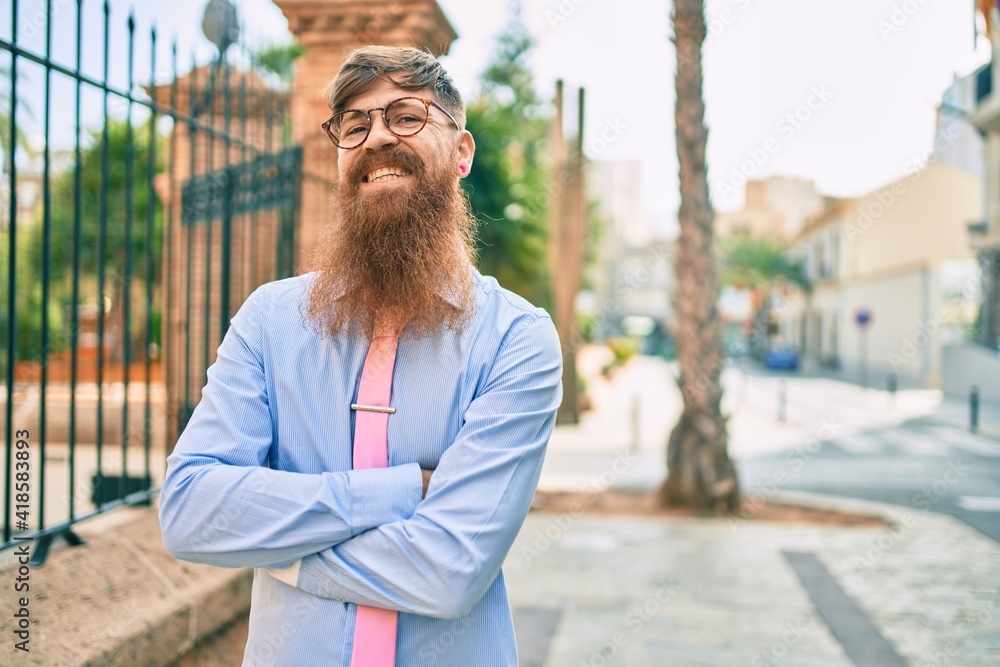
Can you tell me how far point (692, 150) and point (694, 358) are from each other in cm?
197

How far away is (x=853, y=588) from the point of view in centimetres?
543

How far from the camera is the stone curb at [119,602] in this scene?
2.14 metres

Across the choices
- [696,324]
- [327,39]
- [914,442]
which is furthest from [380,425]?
[914,442]

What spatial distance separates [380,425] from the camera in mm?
1589

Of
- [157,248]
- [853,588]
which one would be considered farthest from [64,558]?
[157,248]

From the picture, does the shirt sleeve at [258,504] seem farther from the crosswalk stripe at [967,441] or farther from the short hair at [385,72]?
the crosswalk stripe at [967,441]

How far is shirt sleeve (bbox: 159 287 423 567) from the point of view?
58.2 inches

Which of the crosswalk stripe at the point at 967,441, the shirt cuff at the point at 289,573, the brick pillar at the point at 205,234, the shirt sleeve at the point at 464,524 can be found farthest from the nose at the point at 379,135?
the crosswalk stripe at the point at 967,441

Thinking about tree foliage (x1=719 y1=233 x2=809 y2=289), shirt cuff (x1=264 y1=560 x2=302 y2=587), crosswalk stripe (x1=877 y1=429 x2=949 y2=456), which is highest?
tree foliage (x1=719 y1=233 x2=809 y2=289)

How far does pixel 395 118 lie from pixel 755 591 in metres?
4.60

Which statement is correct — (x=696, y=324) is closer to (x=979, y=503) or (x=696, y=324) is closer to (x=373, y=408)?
(x=979, y=503)

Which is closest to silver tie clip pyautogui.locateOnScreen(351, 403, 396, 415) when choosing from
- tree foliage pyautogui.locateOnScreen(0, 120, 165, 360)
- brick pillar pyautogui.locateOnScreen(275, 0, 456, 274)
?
brick pillar pyautogui.locateOnScreen(275, 0, 456, 274)

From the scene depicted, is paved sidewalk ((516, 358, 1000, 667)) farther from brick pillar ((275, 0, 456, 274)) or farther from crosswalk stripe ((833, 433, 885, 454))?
crosswalk stripe ((833, 433, 885, 454))

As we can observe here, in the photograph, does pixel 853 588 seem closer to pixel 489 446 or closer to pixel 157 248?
pixel 489 446
